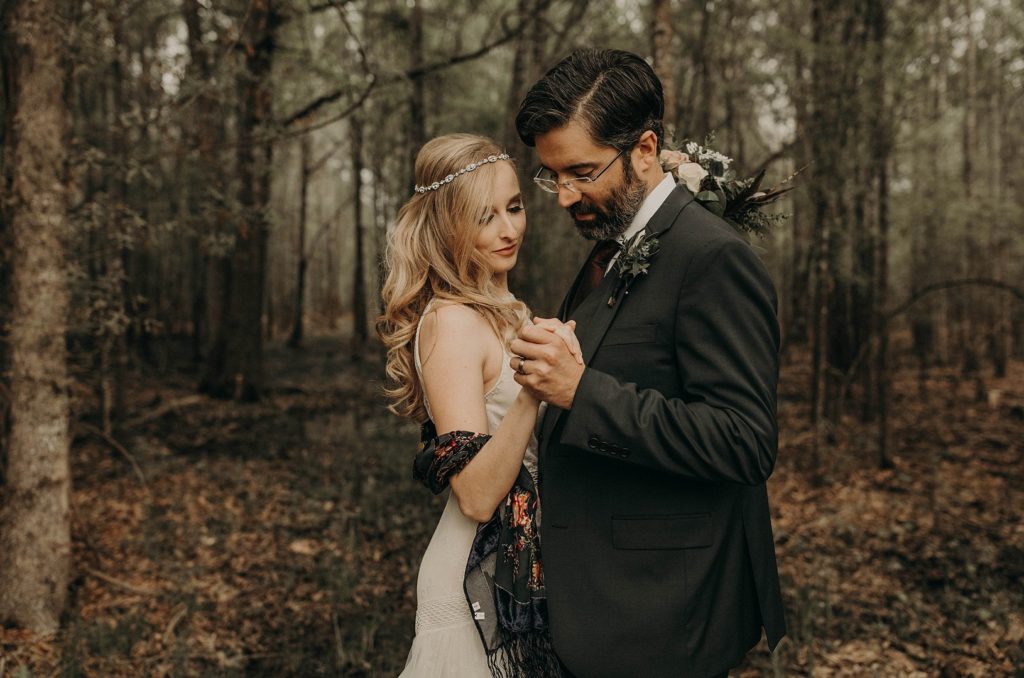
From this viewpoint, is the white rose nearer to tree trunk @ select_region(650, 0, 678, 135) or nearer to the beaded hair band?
the beaded hair band

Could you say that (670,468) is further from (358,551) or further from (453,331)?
(358,551)

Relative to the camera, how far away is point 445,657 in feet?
7.17

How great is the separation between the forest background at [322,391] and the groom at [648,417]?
2.27ft

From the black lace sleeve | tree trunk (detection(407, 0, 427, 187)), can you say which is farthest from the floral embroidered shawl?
tree trunk (detection(407, 0, 427, 187))

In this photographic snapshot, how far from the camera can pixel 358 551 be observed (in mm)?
6355

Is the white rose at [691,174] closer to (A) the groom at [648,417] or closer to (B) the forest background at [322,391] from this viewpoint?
(A) the groom at [648,417]

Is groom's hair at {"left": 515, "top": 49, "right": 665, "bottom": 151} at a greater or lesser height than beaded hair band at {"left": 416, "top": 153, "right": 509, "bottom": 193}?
greater

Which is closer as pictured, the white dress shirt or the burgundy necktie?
the white dress shirt

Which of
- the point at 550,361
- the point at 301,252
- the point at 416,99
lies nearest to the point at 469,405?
the point at 550,361

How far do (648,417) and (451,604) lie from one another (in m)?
0.93

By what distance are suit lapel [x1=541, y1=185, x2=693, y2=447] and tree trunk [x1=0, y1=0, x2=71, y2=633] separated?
3936 mm

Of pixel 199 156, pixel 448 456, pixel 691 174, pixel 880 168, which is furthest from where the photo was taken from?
pixel 880 168

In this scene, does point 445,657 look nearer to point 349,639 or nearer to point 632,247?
point 632,247

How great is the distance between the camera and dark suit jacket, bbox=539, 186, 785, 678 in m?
1.80
